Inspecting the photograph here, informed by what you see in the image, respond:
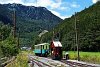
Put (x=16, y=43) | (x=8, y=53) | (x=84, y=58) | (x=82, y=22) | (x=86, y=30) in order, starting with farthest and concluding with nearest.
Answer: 1. (x=82, y=22)
2. (x=86, y=30)
3. (x=84, y=58)
4. (x=16, y=43)
5. (x=8, y=53)

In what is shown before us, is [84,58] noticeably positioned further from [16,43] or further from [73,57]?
[16,43]

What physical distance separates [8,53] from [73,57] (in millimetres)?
22598

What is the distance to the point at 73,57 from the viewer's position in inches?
2633

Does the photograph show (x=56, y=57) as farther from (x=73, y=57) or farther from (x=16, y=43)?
(x=16, y=43)

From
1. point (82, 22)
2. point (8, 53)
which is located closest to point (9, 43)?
point (8, 53)

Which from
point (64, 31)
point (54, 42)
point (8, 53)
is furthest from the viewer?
point (64, 31)

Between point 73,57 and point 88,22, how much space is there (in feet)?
253

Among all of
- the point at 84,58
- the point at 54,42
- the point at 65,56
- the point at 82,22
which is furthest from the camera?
the point at 82,22

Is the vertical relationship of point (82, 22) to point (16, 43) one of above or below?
above

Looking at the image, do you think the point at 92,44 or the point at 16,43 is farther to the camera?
the point at 92,44

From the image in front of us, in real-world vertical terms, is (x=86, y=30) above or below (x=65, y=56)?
above

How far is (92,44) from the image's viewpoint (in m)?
117

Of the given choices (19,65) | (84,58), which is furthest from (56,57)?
(19,65)

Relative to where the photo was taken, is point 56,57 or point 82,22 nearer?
point 56,57
